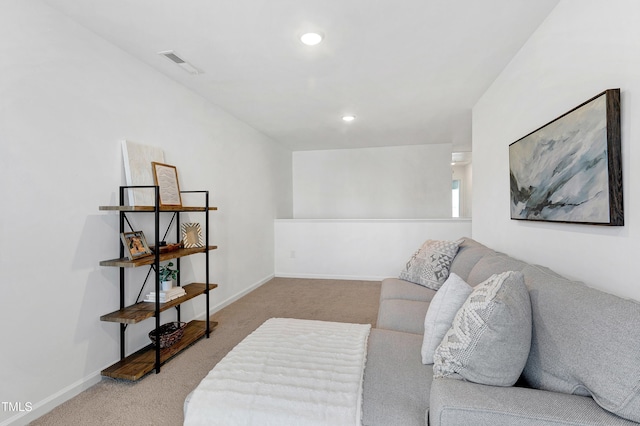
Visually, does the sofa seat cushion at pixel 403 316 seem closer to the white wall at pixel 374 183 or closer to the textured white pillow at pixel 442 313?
the textured white pillow at pixel 442 313

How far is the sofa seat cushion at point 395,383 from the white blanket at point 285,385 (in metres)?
0.05

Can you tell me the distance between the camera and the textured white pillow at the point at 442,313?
1.36 metres

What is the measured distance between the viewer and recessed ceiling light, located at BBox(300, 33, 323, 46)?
6.71 feet

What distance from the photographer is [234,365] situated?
4.41 feet

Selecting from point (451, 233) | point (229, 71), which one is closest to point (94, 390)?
point (229, 71)

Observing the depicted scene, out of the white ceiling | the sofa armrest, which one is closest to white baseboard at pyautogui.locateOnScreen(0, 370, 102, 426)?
the sofa armrest

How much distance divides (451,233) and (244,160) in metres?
3.30

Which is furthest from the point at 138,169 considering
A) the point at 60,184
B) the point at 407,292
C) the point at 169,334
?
the point at 407,292

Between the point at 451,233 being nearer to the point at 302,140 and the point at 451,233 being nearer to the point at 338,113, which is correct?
the point at 338,113

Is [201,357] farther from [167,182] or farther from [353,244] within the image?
[353,244]

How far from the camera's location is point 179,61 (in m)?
2.38

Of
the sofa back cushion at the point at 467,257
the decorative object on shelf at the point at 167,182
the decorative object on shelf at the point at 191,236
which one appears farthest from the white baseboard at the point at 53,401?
the sofa back cushion at the point at 467,257

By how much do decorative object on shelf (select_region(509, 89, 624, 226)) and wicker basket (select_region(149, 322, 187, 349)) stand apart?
8.99ft

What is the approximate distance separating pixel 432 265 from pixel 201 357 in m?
2.13
